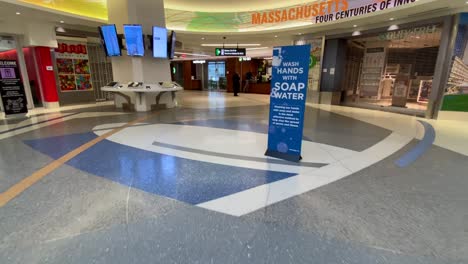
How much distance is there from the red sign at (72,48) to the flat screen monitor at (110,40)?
4.03 meters

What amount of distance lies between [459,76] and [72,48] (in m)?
14.1

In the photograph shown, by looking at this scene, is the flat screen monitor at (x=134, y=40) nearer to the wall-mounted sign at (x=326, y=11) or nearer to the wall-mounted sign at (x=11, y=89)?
the wall-mounted sign at (x=11, y=89)

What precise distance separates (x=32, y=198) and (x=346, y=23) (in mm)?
9716

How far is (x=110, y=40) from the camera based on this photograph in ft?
22.6

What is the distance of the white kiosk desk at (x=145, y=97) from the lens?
23.9ft

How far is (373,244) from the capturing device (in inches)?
66.8

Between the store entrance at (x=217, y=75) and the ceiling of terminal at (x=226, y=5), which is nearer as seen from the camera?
the ceiling of terminal at (x=226, y=5)

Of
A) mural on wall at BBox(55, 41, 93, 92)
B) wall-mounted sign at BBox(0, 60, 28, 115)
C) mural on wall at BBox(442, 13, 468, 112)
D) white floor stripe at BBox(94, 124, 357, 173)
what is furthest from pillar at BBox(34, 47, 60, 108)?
mural on wall at BBox(442, 13, 468, 112)

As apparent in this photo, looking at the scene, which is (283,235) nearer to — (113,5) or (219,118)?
(219,118)

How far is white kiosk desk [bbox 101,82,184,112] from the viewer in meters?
7.29

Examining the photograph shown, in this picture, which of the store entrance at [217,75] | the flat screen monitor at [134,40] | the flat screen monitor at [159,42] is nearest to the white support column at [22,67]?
the flat screen monitor at [134,40]

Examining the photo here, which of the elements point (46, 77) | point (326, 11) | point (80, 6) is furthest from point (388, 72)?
point (46, 77)

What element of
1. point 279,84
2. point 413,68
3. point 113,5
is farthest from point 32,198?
point 413,68

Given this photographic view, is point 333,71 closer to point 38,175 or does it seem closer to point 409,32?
point 409,32
